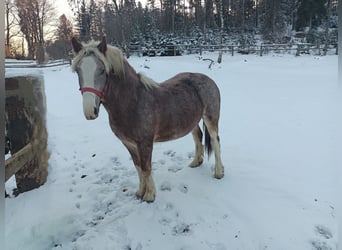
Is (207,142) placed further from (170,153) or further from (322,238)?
(322,238)

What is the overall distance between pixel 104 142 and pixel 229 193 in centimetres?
186

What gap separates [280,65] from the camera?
28.8 feet

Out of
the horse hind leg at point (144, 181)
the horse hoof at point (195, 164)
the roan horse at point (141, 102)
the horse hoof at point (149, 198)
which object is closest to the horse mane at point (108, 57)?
the roan horse at point (141, 102)

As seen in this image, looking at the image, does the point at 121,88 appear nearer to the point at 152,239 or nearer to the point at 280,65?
the point at 152,239

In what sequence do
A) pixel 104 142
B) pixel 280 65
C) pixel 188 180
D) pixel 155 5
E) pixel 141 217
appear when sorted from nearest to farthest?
1. pixel 141 217
2. pixel 188 180
3. pixel 104 142
4. pixel 280 65
5. pixel 155 5

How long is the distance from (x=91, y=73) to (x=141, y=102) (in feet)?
1.63

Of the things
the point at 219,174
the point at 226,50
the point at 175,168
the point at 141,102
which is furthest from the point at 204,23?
the point at 141,102

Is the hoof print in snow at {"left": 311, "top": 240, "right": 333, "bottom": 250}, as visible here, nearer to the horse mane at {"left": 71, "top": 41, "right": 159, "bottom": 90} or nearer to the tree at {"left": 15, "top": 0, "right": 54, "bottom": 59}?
the horse mane at {"left": 71, "top": 41, "right": 159, "bottom": 90}

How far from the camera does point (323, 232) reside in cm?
166

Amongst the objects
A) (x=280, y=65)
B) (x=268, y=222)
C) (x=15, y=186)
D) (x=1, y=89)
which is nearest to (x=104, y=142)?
(x=15, y=186)

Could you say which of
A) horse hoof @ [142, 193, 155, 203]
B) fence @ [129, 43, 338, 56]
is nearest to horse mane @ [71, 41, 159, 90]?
horse hoof @ [142, 193, 155, 203]

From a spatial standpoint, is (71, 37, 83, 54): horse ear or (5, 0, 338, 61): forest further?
(5, 0, 338, 61): forest

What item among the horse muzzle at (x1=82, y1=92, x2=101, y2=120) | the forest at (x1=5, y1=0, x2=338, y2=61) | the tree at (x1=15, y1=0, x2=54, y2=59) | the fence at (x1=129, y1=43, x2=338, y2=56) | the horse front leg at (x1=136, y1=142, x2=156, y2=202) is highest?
the forest at (x1=5, y1=0, x2=338, y2=61)

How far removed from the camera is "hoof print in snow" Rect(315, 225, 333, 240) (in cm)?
162
